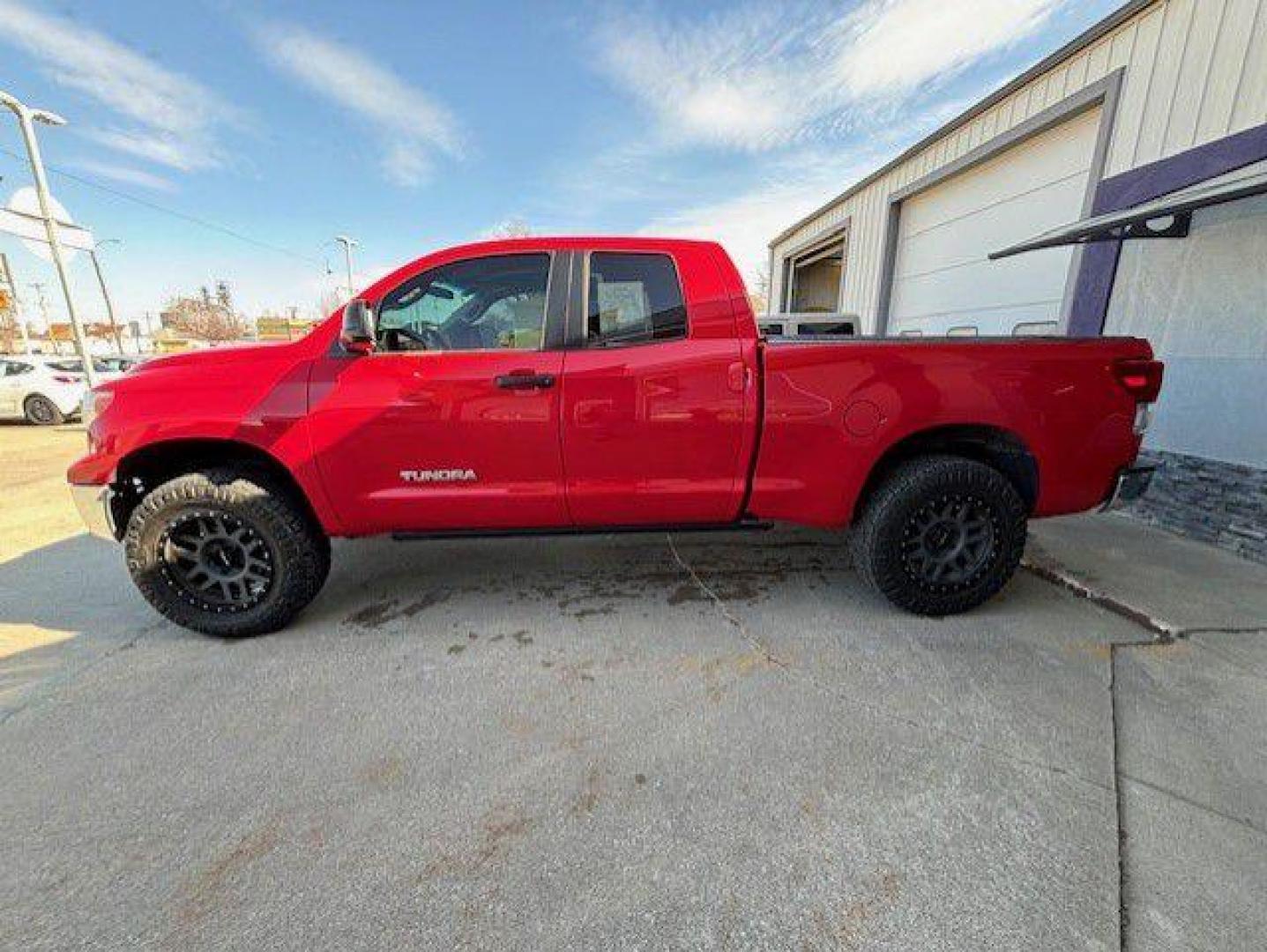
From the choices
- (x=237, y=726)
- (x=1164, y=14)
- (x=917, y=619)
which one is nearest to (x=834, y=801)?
(x=917, y=619)

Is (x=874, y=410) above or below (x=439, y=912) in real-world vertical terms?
above

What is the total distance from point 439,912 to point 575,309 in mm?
2417

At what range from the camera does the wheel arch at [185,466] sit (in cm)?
277

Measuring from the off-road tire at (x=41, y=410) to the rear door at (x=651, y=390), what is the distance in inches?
536

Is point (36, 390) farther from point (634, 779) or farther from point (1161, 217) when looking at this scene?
point (1161, 217)

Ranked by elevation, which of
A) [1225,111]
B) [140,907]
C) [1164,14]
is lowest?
[140,907]

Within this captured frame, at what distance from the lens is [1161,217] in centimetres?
381

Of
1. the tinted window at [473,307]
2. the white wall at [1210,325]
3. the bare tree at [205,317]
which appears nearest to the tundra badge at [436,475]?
the tinted window at [473,307]

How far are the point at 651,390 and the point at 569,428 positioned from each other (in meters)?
0.45

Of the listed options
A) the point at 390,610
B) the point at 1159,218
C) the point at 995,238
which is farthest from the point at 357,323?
the point at 995,238

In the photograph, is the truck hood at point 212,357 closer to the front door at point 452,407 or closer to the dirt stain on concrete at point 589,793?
the front door at point 452,407

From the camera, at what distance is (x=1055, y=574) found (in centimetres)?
354

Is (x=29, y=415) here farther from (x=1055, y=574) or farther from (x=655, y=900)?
(x=1055, y=574)

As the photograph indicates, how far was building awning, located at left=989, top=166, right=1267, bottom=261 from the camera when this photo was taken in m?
3.13
